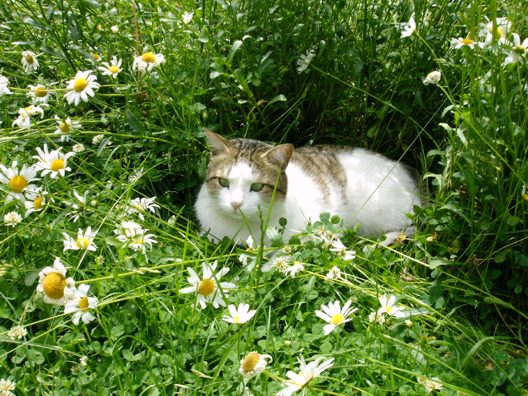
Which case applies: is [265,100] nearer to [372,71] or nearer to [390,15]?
[372,71]

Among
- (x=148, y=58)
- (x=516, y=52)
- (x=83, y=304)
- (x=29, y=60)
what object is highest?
(x=516, y=52)

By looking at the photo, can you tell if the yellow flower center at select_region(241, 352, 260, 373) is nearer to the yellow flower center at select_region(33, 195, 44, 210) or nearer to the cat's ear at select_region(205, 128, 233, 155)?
the yellow flower center at select_region(33, 195, 44, 210)

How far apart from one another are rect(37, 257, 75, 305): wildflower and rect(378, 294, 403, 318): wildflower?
0.84m

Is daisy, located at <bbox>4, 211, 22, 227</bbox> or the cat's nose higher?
the cat's nose

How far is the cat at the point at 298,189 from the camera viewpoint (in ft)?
7.16

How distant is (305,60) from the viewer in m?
2.47

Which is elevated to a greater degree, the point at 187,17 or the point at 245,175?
the point at 187,17

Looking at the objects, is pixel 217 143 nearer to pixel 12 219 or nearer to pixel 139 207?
pixel 139 207

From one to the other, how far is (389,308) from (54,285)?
0.89 metres

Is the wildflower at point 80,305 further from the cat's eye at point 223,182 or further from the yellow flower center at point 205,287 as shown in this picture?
the cat's eye at point 223,182

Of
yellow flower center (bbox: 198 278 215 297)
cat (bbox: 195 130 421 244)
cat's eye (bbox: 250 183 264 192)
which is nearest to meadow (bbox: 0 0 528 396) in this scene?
yellow flower center (bbox: 198 278 215 297)

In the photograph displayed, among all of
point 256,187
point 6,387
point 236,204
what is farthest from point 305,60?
point 6,387

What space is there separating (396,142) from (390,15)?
563mm

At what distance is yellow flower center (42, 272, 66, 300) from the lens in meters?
1.42
